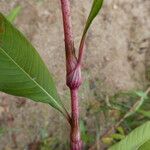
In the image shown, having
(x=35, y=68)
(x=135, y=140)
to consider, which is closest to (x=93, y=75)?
(x=135, y=140)

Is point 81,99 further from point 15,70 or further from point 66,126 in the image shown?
point 15,70

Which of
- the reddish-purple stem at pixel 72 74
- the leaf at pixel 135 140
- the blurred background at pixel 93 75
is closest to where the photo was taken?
the reddish-purple stem at pixel 72 74

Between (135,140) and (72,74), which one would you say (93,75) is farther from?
(72,74)

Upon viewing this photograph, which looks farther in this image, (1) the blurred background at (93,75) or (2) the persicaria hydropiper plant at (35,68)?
(1) the blurred background at (93,75)

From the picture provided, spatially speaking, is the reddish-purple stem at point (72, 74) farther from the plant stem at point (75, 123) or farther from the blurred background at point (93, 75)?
the blurred background at point (93, 75)

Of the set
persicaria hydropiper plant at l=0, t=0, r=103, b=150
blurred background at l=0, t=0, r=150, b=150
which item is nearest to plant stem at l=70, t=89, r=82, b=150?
persicaria hydropiper plant at l=0, t=0, r=103, b=150

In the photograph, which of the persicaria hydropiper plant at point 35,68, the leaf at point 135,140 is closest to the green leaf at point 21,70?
the persicaria hydropiper plant at point 35,68

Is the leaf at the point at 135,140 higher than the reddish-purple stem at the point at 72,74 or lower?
lower
